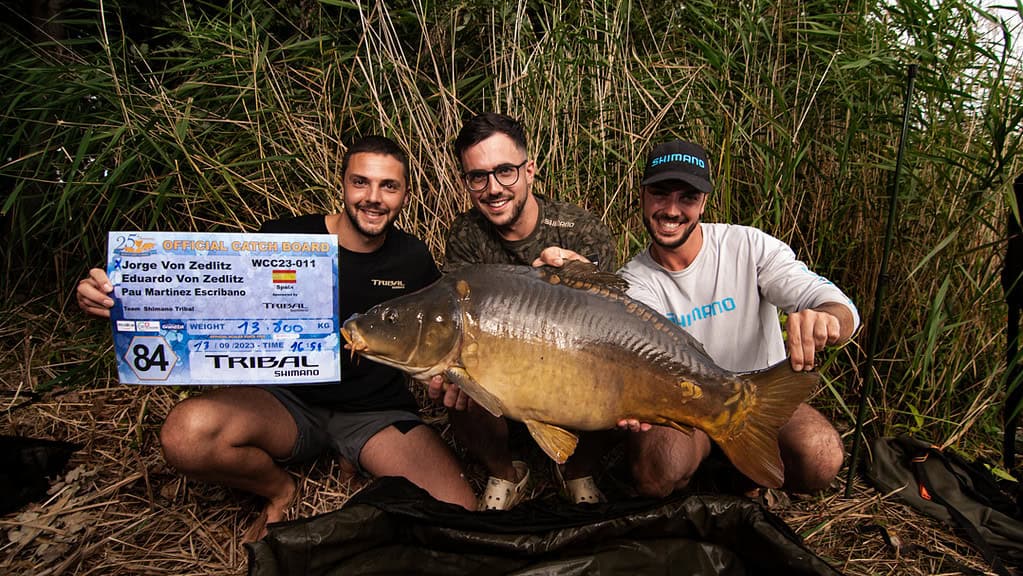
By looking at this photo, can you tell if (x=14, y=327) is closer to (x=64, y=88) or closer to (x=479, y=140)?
(x=64, y=88)

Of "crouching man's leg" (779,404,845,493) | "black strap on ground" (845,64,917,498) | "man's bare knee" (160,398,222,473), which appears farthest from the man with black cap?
"man's bare knee" (160,398,222,473)

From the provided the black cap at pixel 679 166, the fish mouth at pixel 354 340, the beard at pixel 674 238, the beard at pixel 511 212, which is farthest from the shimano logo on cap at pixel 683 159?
the fish mouth at pixel 354 340

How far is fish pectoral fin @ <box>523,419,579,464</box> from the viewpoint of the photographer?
4.92ft

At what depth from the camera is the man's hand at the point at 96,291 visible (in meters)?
1.58

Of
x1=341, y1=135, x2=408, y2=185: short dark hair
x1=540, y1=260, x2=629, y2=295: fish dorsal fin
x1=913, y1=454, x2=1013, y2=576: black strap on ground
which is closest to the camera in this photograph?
x1=540, y1=260, x2=629, y2=295: fish dorsal fin

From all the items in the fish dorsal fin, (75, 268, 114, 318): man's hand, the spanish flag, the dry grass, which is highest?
the fish dorsal fin

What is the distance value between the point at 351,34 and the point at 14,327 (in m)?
2.36

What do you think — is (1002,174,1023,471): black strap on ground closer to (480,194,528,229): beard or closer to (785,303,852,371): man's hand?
(785,303,852,371): man's hand

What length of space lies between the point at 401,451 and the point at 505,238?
0.86 m

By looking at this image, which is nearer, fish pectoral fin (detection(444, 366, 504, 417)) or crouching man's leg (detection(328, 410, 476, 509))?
fish pectoral fin (detection(444, 366, 504, 417))

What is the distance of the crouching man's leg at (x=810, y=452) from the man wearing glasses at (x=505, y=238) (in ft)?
2.03

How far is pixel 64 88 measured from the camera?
8.95ft

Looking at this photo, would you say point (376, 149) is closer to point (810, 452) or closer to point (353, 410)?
point (353, 410)

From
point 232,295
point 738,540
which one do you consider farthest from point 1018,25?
point 232,295
